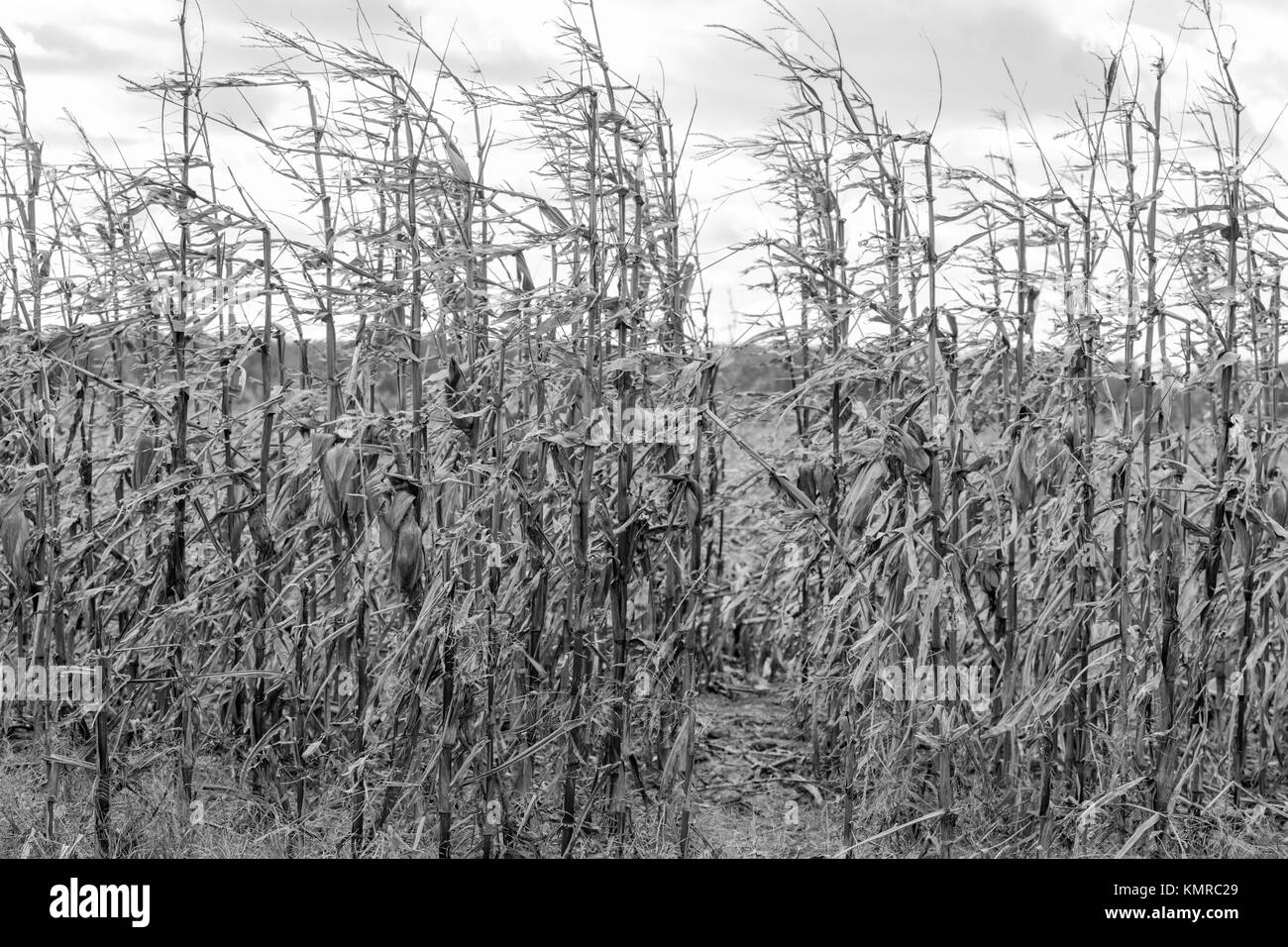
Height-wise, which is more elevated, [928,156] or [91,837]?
[928,156]

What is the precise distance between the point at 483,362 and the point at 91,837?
75.3 inches

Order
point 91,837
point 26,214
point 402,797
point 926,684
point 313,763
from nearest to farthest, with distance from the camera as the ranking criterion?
point 926,684
point 402,797
point 91,837
point 313,763
point 26,214

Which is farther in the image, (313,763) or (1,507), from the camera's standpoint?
(313,763)

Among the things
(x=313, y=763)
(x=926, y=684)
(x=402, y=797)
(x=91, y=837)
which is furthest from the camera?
(x=313, y=763)

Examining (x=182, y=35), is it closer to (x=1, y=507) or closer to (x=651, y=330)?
(x=1, y=507)

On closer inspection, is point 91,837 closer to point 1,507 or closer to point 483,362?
point 1,507

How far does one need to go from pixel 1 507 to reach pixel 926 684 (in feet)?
8.56

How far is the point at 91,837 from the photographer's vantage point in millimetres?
3412

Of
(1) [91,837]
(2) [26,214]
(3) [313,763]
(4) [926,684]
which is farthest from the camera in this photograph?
(2) [26,214]

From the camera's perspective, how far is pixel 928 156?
304 cm

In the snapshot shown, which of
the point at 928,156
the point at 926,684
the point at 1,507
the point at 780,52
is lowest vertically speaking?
the point at 926,684
